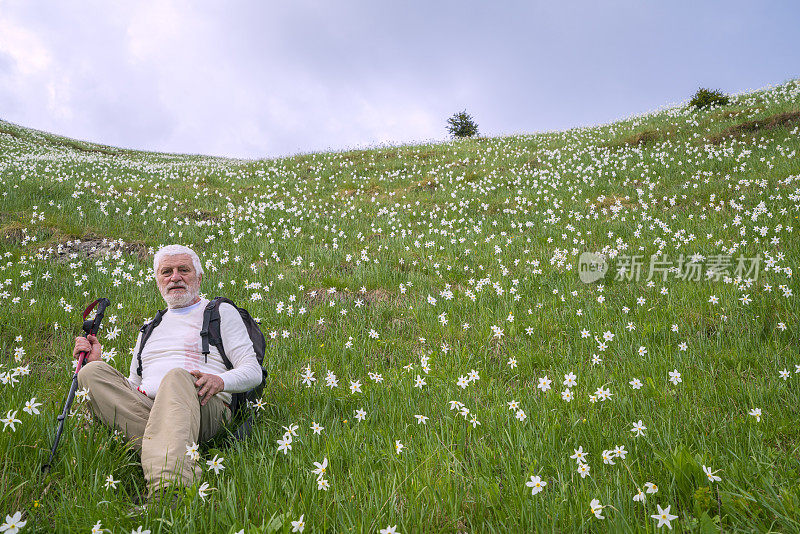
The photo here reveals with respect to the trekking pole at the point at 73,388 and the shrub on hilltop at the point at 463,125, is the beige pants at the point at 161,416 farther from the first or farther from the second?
the shrub on hilltop at the point at 463,125

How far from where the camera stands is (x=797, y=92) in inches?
630

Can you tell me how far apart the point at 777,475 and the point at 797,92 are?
68.2 feet

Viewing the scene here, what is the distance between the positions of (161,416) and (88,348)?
1040 millimetres

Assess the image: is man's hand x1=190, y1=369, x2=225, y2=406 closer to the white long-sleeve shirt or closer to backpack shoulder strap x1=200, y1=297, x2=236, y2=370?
the white long-sleeve shirt

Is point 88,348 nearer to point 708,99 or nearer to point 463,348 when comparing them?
point 463,348

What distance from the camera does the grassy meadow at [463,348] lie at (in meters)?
2.34

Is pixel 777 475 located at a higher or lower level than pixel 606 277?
lower

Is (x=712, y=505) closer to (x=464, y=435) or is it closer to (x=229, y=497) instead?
(x=464, y=435)

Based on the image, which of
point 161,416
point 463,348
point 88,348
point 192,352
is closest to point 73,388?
point 88,348

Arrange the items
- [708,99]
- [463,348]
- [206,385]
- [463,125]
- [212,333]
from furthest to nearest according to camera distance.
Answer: [463,125] < [708,99] < [463,348] < [212,333] < [206,385]

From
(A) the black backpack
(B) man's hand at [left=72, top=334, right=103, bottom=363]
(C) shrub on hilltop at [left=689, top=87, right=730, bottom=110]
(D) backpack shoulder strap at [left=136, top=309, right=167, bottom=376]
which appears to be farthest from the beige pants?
(C) shrub on hilltop at [left=689, top=87, right=730, bottom=110]

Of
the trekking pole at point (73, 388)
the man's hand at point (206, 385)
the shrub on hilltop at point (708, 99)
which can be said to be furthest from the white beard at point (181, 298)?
the shrub on hilltop at point (708, 99)

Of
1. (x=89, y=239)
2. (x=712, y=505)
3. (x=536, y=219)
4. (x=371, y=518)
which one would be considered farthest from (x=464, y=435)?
(x=89, y=239)

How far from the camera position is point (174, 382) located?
2891mm
